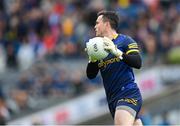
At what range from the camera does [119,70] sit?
11438mm

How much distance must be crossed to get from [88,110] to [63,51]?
2.02 meters

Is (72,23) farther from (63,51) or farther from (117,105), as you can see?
(117,105)

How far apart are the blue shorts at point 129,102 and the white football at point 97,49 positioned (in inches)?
22.8

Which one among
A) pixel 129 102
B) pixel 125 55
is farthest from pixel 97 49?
pixel 129 102

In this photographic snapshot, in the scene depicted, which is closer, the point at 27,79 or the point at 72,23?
the point at 27,79

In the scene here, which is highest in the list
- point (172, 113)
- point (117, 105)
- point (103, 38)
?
point (172, 113)

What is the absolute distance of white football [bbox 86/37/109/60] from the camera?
439 inches

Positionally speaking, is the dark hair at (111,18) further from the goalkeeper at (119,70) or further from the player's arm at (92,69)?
the player's arm at (92,69)

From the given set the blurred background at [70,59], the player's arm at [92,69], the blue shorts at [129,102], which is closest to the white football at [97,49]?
the player's arm at [92,69]

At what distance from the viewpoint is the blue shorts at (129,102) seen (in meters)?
11.3

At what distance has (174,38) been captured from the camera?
21.3 m

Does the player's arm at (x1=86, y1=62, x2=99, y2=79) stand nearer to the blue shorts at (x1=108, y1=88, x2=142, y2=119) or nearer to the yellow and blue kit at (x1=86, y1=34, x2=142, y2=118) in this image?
the yellow and blue kit at (x1=86, y1=34, x2=142, y2=118)

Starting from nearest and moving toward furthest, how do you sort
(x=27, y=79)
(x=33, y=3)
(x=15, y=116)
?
(x=15, y=116) → (x=27, y=79) → (x=33, y=3)

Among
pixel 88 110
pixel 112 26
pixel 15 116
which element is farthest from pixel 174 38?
pixel 112 26
